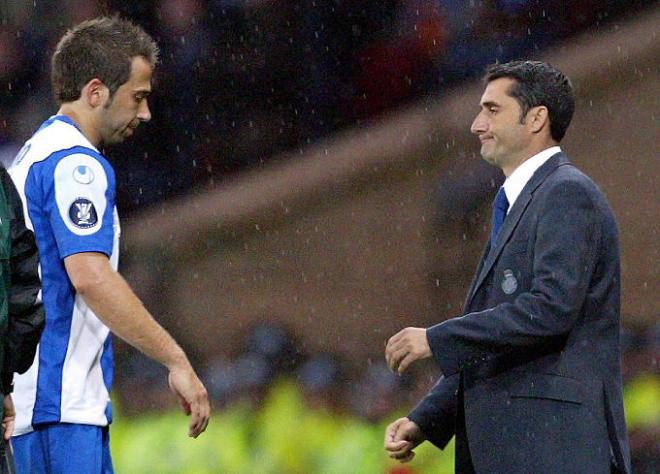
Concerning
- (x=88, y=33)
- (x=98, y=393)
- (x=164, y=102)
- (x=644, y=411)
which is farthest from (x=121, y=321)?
(x=164, y=102)

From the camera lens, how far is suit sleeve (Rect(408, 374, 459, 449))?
3.22 metres

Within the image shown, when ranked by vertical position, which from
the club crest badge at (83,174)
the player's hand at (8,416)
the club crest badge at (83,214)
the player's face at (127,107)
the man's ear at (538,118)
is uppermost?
the player's face at (127,107)

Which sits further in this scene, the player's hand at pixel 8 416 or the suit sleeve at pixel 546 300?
the suit sleeve at pixel 546 300

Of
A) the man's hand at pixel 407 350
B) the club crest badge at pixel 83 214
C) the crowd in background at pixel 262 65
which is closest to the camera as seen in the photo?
the club crest badge at pixel 83 214

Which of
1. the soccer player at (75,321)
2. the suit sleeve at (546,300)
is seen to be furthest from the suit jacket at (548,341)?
the soccer player at (75,321)

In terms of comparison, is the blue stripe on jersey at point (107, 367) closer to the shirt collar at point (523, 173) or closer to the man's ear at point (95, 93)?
the man's ear at point (95, 93)

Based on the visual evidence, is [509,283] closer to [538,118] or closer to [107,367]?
[538,118]

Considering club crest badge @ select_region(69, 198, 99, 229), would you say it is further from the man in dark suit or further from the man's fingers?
the man in dark suit

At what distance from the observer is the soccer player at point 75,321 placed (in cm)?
281

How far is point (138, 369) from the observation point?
6.32 metres

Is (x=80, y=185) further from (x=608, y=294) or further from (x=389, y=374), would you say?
(x=389, y=374)

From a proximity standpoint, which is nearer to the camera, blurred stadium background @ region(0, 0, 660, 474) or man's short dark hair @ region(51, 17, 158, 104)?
man's short dark hair @ region(51, 17, 158, 104)

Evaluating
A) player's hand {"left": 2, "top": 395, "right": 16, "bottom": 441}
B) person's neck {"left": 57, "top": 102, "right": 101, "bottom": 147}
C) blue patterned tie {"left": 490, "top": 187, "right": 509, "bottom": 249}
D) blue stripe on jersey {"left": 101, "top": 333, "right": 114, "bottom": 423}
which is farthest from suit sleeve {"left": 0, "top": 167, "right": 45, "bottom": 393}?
blue patterned tie {"left": 490, "top": 187, "right": 509, "bottom": 249}

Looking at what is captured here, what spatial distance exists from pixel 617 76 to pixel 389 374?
1564 mm
